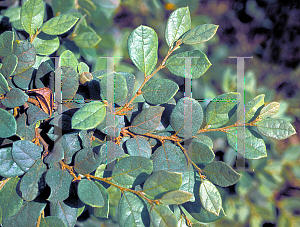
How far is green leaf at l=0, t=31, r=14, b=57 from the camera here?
39cm

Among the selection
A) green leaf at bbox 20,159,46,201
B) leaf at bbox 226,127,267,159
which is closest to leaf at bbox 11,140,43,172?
green leaf at bbox 20,159,46,201

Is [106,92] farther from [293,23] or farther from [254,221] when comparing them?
[293,23]

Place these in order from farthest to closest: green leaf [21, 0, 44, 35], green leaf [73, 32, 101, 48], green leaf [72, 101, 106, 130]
Result: green leaf [73, 32, 101, 48]
green leaf [21, 0, 44, 35]
green leaf [72, 101, 106, 130]

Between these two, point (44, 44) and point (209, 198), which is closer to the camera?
point (209, 198)

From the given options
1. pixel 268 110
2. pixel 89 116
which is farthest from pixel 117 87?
pixel 268 110

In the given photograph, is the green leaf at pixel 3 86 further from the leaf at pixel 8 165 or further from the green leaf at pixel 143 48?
the green leaf at pixel 143 48

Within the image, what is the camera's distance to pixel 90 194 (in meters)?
0.35

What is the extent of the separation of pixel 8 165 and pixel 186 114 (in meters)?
0.28

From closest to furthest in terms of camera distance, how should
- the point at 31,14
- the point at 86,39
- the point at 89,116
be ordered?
the point at 89,116 < the point at 31,14 < the point at 86,39

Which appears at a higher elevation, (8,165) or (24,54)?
(24,54)

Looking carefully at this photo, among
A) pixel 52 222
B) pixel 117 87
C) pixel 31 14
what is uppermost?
pixel 31 14

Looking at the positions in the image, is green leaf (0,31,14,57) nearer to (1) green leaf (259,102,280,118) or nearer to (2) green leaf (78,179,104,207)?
(2) green leaf (78,179,104,207)

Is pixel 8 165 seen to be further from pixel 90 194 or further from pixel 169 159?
pixel 169 159

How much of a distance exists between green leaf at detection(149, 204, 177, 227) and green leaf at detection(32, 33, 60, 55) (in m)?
0.38
